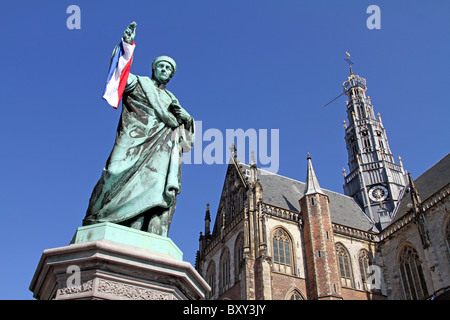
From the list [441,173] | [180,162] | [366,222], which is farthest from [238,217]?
[180,162]

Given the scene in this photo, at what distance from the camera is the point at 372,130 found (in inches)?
1553

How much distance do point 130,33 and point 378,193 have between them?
34.0 meters

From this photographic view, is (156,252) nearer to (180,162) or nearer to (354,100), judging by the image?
(180,162)

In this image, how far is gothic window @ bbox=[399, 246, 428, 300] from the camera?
997 inches

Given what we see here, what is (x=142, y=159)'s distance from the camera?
4.07m

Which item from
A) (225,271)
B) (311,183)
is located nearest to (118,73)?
(311,183)

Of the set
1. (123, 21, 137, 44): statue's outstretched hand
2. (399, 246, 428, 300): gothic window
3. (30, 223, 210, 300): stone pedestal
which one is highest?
(399, 246, 428, 300): gothic window

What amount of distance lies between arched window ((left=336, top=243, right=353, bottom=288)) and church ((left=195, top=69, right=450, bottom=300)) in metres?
0.06

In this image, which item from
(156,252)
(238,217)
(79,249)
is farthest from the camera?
(238,217)

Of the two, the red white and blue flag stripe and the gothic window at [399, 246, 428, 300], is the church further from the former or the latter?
the red white and blue flag stripe

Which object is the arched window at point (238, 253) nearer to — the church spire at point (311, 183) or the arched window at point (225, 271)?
the arched window at point (225, 271)

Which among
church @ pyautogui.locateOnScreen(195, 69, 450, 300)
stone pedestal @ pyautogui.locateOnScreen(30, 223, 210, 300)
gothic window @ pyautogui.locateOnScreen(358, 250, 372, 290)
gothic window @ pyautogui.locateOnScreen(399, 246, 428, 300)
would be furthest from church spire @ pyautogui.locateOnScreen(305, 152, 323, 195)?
stone pedestal @ pyautogui.locateOnScreen(30, 223, 210, 300)

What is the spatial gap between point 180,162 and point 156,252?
1.23 meters

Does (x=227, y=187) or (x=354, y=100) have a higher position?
(x=354, y=100)
